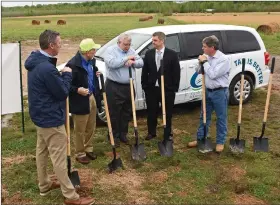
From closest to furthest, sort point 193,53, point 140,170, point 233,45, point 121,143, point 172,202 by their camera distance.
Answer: point 172,202, point 140,170, point 121,143, point 193,53, point 233,45

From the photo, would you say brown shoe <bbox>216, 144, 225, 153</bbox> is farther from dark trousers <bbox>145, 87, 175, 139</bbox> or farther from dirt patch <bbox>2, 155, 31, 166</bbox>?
dirt patch <bbox>2, 155, 31, 166</bbox>

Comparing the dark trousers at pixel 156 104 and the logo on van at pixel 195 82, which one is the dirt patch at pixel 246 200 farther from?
the logo on van at pixel 195 82

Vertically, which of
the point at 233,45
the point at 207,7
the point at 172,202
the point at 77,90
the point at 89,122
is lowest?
the point at 172,202

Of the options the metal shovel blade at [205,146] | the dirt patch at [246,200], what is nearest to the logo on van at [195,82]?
the metal shovel blade at [205,146]

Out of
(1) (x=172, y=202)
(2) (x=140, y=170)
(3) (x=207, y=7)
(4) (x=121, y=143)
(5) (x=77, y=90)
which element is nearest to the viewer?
(1) (x=172, y=202)

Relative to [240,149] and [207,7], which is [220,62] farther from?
[207,7]

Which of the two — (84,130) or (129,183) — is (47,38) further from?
(129,183)

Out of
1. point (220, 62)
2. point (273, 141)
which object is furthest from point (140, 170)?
point (273, 141)

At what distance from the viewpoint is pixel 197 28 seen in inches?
320

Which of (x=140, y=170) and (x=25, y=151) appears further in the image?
(x=25, y=151)

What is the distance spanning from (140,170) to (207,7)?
173 feet

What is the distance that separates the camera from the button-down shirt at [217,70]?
5.68m

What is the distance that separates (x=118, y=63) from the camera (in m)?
5.88

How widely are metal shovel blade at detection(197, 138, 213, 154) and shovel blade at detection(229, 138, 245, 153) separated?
333 millimetres
